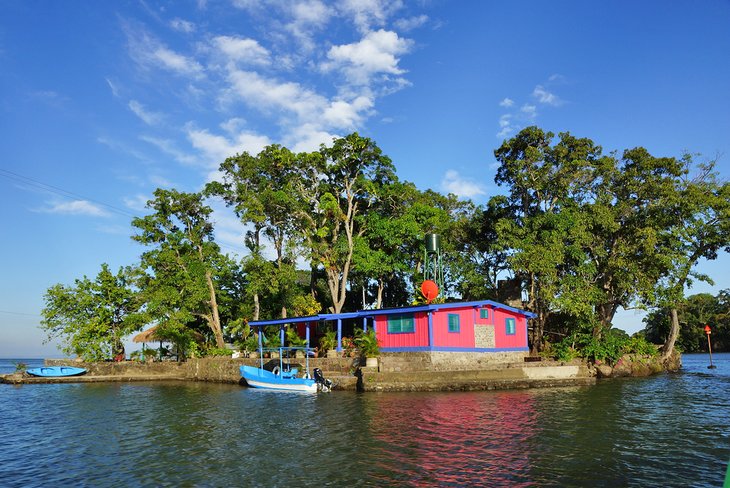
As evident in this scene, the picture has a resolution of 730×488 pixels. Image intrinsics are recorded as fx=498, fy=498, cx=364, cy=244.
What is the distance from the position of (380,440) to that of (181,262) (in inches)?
1353

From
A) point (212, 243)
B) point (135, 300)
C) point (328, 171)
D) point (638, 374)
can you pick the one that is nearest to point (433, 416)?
point (638, 374)

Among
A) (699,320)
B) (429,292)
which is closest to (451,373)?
(429,292)

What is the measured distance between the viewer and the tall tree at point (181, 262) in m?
43.9

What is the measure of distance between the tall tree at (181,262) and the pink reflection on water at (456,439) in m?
25.4

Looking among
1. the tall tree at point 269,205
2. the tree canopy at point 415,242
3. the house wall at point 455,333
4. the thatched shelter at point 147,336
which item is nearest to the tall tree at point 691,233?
the tree canopy at point 415,242

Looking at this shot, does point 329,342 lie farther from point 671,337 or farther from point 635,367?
point 671,337

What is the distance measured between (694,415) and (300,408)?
1675 centimetres

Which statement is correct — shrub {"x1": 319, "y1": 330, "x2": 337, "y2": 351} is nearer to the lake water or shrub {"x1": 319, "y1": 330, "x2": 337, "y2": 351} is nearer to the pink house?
the pink house

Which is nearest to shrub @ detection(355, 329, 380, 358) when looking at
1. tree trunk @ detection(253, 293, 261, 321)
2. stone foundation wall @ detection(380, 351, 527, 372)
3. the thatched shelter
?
stone foundation wall @ detection(380, 351, 527, 372)

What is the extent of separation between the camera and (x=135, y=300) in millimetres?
46938

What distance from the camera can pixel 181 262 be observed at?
4522 cm

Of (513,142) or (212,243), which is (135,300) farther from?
(513,142)

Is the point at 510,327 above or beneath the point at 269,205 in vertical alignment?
beneath

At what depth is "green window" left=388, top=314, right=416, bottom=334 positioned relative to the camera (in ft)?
106
